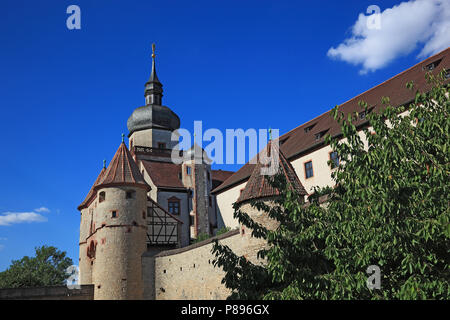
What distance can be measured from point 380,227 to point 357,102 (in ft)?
75.3

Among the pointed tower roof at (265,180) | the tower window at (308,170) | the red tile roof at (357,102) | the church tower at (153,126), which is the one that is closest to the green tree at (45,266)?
the church tower at (153,126)

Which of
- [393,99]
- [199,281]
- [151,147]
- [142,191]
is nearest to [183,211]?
[151,147]

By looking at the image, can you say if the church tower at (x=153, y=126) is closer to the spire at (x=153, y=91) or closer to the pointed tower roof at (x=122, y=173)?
the spire at (x=153, y=91)

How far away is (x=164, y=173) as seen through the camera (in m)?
41.9

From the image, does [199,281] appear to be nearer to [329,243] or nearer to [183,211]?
[329,243]

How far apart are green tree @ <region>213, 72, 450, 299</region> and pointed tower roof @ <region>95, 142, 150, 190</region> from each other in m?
16.5

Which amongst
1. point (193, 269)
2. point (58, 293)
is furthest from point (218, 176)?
point (193, 269)

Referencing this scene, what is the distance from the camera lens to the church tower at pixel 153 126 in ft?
153

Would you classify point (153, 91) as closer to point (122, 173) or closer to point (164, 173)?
point (164, 173)

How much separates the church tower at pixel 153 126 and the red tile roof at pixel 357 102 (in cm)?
1148

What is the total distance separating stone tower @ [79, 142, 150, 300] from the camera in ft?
83.5

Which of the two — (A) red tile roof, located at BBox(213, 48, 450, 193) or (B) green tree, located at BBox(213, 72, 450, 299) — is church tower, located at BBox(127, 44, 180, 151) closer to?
(A) red tile roof, located at BBox(213, 48, 450, 193)
